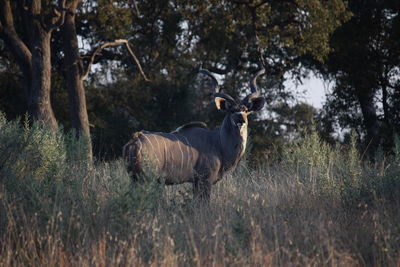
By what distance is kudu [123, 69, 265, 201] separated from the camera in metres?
7.16

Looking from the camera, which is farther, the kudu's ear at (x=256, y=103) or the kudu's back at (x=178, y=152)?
the kudu's ear at (x=256, y=103)

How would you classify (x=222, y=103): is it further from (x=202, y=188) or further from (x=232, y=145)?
(x=202, y=188)

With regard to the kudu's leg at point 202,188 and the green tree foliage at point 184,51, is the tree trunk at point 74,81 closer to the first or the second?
the green tree foliage at point 184,51

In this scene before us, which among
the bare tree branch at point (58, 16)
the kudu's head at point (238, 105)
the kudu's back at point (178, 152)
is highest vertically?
the bare tree branch at point (58, 16)

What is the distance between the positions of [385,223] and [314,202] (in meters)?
1.24

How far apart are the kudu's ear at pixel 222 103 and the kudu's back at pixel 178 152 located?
335 mm

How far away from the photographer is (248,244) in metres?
5.03

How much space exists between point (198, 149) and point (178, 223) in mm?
2138

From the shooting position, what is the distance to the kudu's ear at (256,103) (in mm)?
8406

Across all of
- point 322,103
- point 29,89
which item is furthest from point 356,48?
point 29,89

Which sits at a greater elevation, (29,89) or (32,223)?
(29,89)

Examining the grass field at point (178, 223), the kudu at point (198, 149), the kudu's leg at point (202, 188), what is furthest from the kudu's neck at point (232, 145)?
the grass field at point (178, 223)

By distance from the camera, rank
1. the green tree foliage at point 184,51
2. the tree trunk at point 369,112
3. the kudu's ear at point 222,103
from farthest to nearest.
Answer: the tree trunk at point 369,112, the green tree foliage at point 184,51, the kudu's ear at point 222,103

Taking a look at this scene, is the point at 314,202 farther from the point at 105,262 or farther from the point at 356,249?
the point at 105,262
